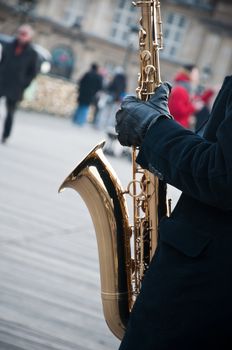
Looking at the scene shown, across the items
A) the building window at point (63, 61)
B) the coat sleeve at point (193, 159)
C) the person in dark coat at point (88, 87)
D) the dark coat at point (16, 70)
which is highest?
the coat sleeve at point (193, 159)

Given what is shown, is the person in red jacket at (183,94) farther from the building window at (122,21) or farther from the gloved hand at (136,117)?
the building window at (122,21)

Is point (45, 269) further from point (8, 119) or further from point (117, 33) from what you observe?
point (117, 33)

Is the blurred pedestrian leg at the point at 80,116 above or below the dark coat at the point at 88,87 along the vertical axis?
below

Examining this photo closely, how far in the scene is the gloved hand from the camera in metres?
2.15

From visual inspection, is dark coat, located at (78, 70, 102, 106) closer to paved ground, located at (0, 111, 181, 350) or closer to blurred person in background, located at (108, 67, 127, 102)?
blurred person in background, located at (108, 67, 127, 102)

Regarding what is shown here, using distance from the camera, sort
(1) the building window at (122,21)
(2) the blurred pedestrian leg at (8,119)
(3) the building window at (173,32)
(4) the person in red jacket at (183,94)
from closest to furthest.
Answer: (4) the person in red jacket at (183,94), (2) the blurred pedestrian leg at (8,119), (3) the building window at (173,32), (1) the building window at (122,21)

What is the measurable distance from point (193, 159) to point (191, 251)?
10.3 inches

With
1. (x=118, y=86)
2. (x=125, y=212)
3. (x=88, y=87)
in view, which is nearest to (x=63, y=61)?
(x=118, y=86)

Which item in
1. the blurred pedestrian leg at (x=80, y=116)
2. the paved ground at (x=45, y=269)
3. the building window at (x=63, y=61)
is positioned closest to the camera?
the paved ground at (x=45, y=269)

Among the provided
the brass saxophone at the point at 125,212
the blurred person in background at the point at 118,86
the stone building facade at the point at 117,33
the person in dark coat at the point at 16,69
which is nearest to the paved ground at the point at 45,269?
the brass saxophone at the point at 125,212

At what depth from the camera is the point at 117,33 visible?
4847 cm

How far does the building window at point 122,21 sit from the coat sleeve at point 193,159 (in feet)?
152

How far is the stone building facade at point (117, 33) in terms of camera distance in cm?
4578

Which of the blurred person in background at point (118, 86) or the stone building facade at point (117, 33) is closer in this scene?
the blurred person in background at point (118, 86)
